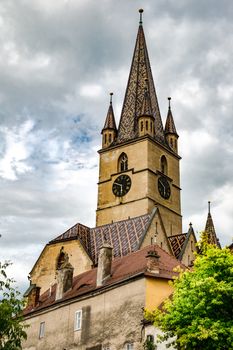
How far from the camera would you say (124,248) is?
58.7 metres

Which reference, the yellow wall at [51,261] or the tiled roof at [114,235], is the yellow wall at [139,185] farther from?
the yellow wall at [51,261]

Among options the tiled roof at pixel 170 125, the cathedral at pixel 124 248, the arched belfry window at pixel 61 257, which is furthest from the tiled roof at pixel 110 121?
the arched belfry window at pixel 61 257

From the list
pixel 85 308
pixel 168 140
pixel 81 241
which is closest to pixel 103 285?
pixel 85 308

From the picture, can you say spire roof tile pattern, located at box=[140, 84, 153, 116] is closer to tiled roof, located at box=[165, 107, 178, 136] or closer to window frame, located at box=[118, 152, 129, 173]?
tiled roof, located at box=[165, 107, 178, 136]

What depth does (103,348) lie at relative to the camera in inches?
1471

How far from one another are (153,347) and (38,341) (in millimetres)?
12565

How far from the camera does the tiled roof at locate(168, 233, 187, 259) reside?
6219 centimetres

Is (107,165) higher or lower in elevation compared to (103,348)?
higher

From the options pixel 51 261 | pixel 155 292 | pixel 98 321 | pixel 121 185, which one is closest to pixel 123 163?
pixel 121 185

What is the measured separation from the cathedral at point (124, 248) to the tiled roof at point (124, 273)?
4.4 inches

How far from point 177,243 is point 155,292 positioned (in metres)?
27.2

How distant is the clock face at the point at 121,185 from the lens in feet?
233

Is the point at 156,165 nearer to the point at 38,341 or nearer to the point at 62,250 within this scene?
the point at 62,250

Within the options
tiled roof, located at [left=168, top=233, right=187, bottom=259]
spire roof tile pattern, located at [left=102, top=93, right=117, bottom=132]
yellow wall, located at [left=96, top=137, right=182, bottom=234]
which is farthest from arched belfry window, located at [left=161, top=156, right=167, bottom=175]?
tiled roof, located at [left=168, top=233, right=187, bottom=259]
